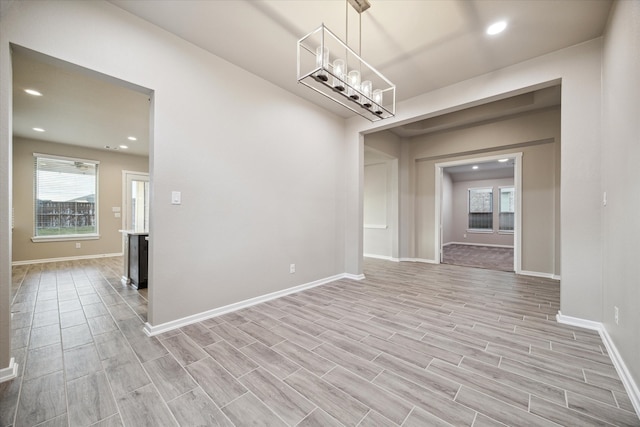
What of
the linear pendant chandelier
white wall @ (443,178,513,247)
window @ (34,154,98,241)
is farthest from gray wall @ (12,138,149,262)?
white wall @ (443,178,513,247)

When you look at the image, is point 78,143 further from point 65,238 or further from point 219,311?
point 219,311

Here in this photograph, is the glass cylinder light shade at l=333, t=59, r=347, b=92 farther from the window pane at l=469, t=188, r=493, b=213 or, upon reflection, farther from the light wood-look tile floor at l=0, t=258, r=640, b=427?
the window pane at l=469, t=188, r=493, b=213

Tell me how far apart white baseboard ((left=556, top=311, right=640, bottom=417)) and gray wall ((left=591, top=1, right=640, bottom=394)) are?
0.05m

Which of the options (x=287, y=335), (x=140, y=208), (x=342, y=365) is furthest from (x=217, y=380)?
(x=140, y=208)

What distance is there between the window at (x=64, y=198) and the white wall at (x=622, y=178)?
924 centimetres

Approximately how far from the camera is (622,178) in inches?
70.4

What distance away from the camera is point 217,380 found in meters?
1.69

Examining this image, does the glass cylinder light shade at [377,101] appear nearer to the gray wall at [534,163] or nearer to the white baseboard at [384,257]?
the gray wall at [534,163]

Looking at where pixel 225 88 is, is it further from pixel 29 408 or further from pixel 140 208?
pixel 140 208

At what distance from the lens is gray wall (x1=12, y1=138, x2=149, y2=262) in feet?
17.9

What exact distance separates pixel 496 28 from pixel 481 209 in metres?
8.63

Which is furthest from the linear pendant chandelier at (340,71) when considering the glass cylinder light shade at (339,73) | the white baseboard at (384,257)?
the white baseboard at (384,257)

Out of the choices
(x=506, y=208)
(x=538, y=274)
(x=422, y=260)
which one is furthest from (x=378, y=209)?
(x=506, y=208)

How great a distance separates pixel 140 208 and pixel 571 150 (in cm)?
942
